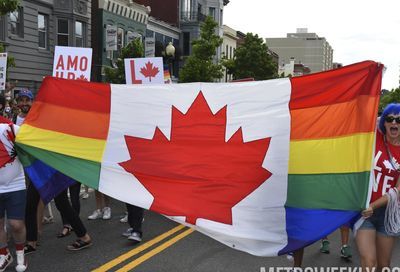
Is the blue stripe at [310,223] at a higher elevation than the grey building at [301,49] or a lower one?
lower

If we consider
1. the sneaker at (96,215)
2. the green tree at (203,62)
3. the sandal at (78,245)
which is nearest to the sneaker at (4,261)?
the sandal at (78,245)

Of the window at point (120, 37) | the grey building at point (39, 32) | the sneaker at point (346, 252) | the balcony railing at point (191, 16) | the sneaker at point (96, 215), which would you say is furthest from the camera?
the balcony railing at point (191, 16)

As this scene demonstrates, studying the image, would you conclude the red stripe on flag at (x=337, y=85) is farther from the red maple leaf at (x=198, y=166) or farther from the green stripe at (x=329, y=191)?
the green stripe at (x=329, y=191)

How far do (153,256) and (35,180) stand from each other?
1.64 metres

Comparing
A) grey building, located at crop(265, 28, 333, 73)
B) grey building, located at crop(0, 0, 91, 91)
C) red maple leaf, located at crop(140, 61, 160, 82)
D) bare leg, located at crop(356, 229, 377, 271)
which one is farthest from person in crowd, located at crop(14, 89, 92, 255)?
grey building, located at crop(265, 28, 333, 73)

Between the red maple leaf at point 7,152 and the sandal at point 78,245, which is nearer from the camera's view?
the red maple leaf at point 7,152

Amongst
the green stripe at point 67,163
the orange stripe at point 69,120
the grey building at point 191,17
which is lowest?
the green stripe at point 67,163

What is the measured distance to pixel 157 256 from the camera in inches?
230

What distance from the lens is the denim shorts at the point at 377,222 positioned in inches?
164

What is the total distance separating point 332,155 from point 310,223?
0.60 m

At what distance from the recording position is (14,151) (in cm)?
506

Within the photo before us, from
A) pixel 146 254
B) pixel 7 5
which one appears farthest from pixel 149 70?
pixel 146 254

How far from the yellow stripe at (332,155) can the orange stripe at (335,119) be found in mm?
57

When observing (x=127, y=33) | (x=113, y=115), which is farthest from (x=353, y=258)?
(x=127, y=33)
